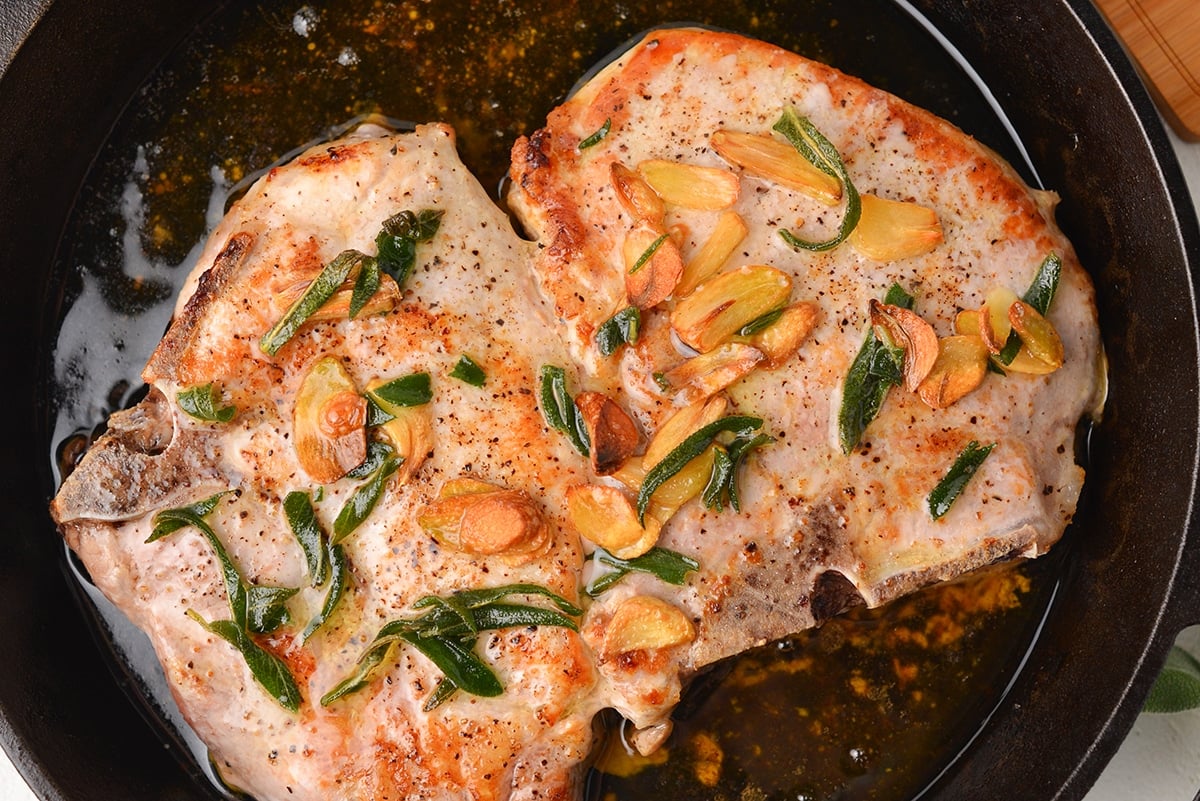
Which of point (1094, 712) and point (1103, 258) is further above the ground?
point (1103, 258)

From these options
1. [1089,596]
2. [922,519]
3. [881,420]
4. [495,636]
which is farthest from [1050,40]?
[495,636]

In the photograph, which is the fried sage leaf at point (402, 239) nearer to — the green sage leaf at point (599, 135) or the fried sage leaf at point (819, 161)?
the green sage leaf at point (599, 135)

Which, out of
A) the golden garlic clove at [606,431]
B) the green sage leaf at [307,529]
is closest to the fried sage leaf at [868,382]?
the golden garlic clove at [606,431]

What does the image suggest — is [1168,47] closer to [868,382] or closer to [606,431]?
[868,382]

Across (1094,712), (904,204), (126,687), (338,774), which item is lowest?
(1094,712)

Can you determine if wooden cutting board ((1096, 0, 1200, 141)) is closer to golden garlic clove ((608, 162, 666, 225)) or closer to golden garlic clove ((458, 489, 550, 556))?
golden garlic clove ((608, 162, 666, 225))

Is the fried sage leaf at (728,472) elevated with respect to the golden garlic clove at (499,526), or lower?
lower

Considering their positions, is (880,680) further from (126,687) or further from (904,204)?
(126,687)
